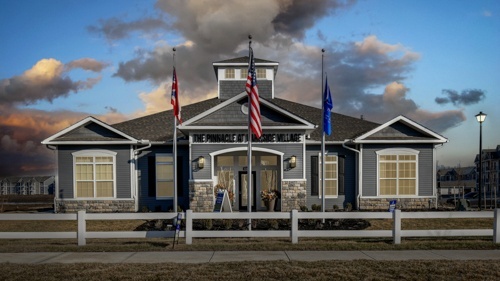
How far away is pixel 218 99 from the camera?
31.6 metres

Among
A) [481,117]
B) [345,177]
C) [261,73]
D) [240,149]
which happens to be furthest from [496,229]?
[261,73]

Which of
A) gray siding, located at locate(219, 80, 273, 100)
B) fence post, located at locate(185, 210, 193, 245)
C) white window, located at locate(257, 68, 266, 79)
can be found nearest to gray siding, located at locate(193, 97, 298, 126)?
gray siding, located at locate(219, 80, 273, 100)

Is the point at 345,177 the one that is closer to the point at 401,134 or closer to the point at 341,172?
the point at 341,172

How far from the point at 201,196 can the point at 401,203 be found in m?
10.9

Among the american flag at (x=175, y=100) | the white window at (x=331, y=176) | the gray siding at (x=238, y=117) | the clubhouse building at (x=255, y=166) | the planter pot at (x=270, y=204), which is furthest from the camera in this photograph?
the white window at (x=331, y=176)

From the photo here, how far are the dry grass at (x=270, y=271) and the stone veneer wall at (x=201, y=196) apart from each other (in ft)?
40.6

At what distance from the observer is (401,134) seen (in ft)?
84.0

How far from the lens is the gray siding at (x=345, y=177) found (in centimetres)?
2583

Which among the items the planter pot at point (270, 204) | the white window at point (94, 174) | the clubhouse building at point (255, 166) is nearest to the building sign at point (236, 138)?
the clubhouse building at point (255, 166)

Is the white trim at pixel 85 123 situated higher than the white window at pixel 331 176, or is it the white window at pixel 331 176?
the white trim at pixel 85 123

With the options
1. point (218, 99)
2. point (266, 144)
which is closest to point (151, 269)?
point (266, 144)

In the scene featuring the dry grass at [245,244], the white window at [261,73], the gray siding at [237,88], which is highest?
the white window at [261,73]

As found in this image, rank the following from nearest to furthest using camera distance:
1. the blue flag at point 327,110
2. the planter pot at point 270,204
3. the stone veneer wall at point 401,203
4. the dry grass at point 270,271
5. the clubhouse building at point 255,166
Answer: the dry grass at point 270,271, the blue flag at point 327,110, the clubhouse building at point 255,166, the planter pot at point 270,204, the stone veneer wall at point 401,203

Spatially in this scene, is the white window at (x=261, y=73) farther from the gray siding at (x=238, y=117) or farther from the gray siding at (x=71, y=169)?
the gray siding at (x=71, y=169)
